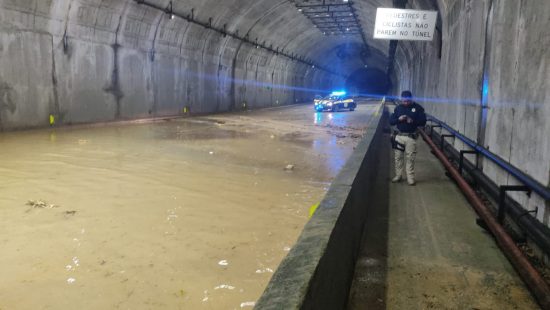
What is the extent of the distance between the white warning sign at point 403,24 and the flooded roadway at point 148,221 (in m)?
3.86

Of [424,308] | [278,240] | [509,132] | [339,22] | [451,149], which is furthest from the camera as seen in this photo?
[339,22]

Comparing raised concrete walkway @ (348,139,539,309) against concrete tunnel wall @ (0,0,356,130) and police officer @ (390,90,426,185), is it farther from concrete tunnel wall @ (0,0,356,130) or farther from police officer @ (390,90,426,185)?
concrete tunnel wall @ (0,0,356,130)

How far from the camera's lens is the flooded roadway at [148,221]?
387 cm

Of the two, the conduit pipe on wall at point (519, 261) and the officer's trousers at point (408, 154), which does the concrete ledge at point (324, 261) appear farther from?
the officer's trousers at point (408, 154)

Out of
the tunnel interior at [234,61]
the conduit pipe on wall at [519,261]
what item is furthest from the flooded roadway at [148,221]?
the tunnel interior at [234,61]

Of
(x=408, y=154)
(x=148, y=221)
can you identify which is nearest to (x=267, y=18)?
(x=408, y=154)

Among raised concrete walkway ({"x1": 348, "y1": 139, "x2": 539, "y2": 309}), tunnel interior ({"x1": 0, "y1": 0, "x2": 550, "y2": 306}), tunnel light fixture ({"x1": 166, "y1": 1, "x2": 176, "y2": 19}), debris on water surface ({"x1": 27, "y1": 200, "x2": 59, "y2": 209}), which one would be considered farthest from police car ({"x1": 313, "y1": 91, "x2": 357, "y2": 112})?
debris on water surface ({"x1": 27, "y1": 200, "x2": 59, "y2": 209})

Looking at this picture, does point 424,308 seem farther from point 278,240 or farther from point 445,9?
point 445,9

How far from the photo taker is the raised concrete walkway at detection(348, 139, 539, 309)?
3.88m

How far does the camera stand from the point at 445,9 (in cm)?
1247

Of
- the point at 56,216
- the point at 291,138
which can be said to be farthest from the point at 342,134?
the point at 56,216

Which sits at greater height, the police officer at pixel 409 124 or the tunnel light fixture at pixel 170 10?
the tunnel light fixture at pixel 170 10

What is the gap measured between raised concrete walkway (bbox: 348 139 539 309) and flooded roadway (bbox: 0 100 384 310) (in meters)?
1.01

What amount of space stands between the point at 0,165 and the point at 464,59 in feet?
33.5
